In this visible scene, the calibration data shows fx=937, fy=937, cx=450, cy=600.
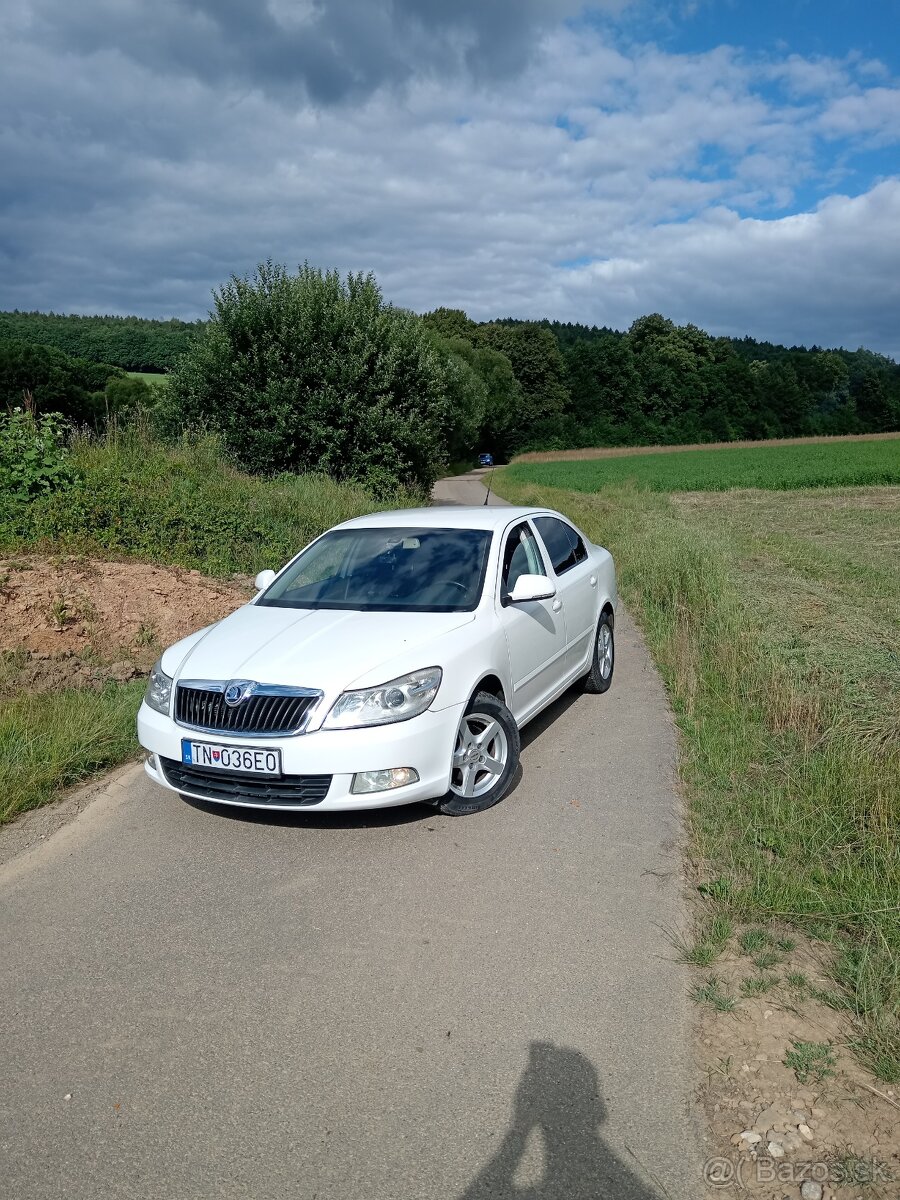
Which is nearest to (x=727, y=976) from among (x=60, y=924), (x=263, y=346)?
(x=60, y=924)

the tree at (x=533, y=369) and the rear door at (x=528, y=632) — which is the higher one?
the tree at (x=533, y=369)

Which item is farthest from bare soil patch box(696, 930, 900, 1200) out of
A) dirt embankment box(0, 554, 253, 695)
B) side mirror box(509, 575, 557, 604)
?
dirt embankment box(0, 554, 253, 695)

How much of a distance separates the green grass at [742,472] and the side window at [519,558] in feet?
107

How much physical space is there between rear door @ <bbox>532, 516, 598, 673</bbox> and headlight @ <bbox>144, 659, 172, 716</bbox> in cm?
279

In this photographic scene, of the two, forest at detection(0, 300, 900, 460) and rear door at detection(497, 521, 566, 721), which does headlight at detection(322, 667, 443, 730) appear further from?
forest at detection(0, 300, 900, 460)

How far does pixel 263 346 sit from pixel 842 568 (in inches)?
484

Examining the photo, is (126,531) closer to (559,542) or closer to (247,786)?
(559,542)

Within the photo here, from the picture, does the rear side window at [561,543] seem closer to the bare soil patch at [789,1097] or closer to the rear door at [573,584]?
the rear door at [573,584]

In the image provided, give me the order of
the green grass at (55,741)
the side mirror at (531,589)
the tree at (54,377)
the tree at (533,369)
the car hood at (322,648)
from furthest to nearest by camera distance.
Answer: the tree at (533,369), the tree at (54,377), the side mirror at (531,589), the green grass at (55,741), the car hood at (322,648)

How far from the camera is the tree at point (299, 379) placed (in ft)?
64.1

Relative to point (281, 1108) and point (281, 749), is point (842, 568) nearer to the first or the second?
point (281, 749)

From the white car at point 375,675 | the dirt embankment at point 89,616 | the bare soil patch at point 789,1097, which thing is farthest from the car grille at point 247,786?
the dirt embankment at point 89,616

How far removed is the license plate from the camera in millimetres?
4641

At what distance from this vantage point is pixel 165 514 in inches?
467
